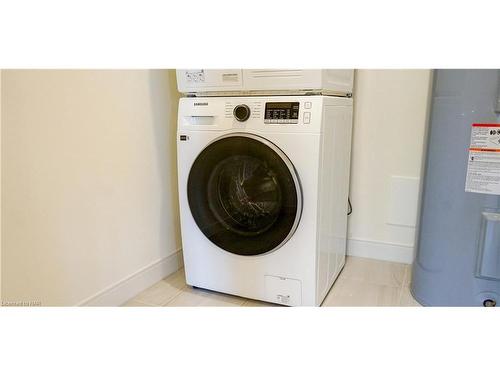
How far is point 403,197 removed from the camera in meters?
1.78

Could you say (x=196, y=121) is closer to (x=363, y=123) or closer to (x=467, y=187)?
(x=363, y=123)

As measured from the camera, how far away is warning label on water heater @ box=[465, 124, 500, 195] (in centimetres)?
115

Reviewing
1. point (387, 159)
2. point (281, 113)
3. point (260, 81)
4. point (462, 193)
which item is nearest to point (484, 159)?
point (462, 193)

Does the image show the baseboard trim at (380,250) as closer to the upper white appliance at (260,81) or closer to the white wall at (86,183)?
the upper white appliance at (260,81)

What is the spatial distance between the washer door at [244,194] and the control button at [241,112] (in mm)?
64

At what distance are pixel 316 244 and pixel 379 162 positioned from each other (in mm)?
767

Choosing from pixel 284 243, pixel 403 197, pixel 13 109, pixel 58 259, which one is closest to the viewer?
pixel 13 109

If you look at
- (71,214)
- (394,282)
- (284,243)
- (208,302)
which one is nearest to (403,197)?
(394,282)

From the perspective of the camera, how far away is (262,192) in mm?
1347

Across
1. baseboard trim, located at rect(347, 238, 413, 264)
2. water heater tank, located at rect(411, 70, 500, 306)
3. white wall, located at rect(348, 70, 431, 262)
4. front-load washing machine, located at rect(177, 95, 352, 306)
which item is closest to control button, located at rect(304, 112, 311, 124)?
front-load washing machine, located at rect(177, 95, 352, 306)

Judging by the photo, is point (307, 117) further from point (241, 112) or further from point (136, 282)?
point (136, 282)

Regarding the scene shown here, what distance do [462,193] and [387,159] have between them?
1.91 feet

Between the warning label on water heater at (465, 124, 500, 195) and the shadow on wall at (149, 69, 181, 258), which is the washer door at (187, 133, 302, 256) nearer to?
the shadow on wall at (149, 69, 181, 258)

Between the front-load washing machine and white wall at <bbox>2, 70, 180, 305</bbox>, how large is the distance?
0.22 meters
